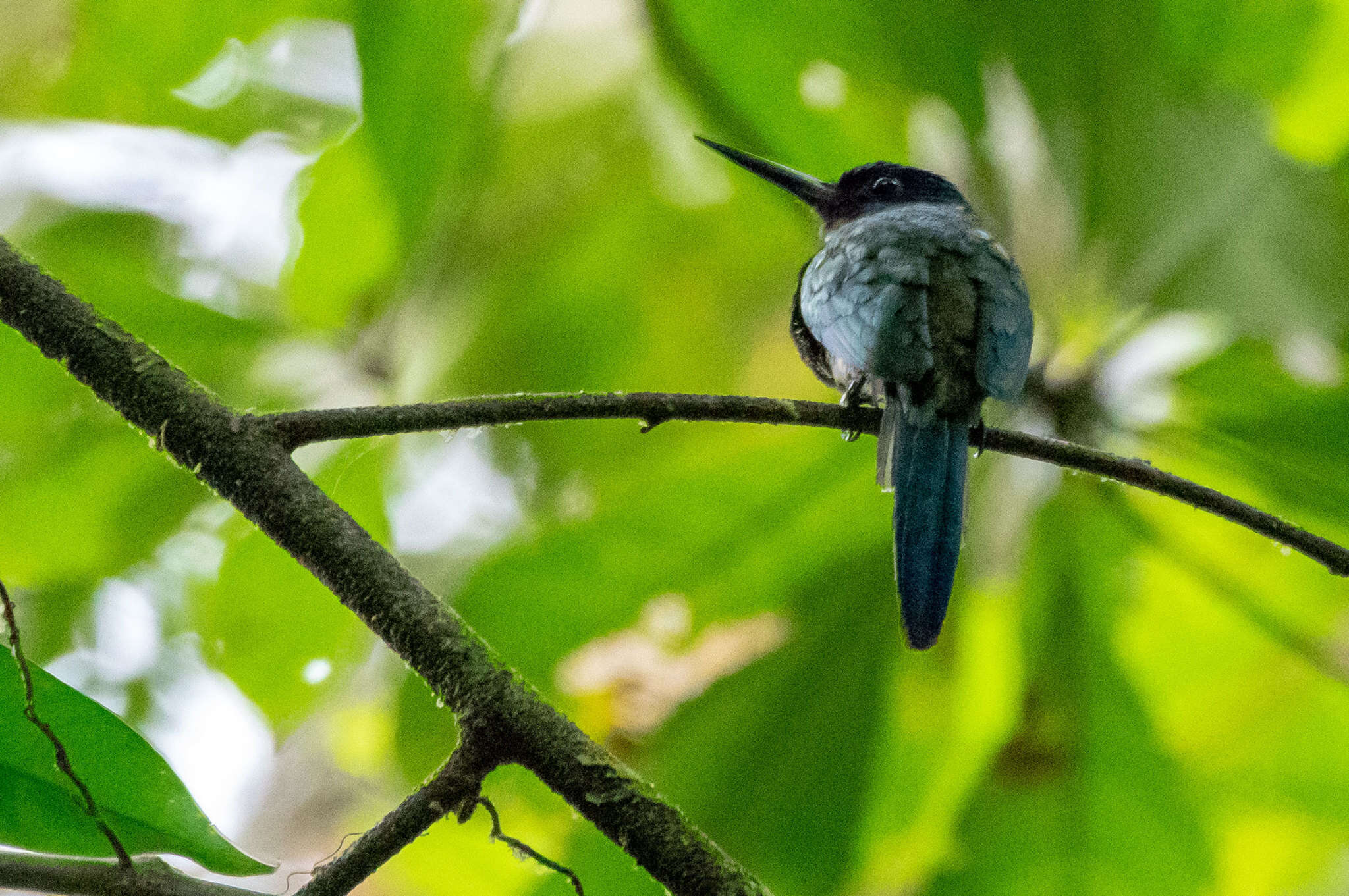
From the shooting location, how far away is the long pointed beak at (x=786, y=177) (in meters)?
1.77

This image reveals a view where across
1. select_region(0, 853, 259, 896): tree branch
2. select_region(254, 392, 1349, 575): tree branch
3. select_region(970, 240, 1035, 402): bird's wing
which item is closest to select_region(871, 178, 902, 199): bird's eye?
select_region(970, 240, 1035, 402): bird's wing

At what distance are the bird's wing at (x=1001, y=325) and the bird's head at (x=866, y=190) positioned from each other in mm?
366

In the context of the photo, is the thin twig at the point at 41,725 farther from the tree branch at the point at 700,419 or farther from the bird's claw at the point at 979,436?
the bird's claw at the point at 979,436

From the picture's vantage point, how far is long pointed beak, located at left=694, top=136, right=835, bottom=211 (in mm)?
1766

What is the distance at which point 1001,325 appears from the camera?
1476 millimetres

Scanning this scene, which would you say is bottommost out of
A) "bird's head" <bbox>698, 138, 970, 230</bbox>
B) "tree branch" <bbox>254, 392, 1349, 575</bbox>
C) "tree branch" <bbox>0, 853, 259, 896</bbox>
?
"tree branch" <bbox>0, 853, 259, 896</bbox>

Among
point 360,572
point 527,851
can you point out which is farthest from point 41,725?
point 527,851

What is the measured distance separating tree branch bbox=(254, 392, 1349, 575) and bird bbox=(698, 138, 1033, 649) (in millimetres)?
98

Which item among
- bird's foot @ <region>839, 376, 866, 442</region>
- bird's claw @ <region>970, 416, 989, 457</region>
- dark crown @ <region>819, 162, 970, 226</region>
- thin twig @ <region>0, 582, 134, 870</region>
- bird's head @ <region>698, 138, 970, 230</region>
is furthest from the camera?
dark crown @ <region>819, 162, 970, 226</region>

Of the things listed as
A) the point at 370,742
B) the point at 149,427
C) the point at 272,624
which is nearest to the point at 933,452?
the point at 149,427

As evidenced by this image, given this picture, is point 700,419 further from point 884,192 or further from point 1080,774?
point 884,192

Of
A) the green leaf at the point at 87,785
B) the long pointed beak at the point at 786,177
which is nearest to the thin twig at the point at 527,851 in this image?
the green leaf at the point at 87,785

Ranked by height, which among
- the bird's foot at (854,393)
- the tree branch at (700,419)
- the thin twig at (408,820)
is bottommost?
the thin twig at (408,820)

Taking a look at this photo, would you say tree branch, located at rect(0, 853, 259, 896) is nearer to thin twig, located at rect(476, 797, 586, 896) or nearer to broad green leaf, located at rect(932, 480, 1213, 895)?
thin twig, located at rect(476, 797, 586, 896)
